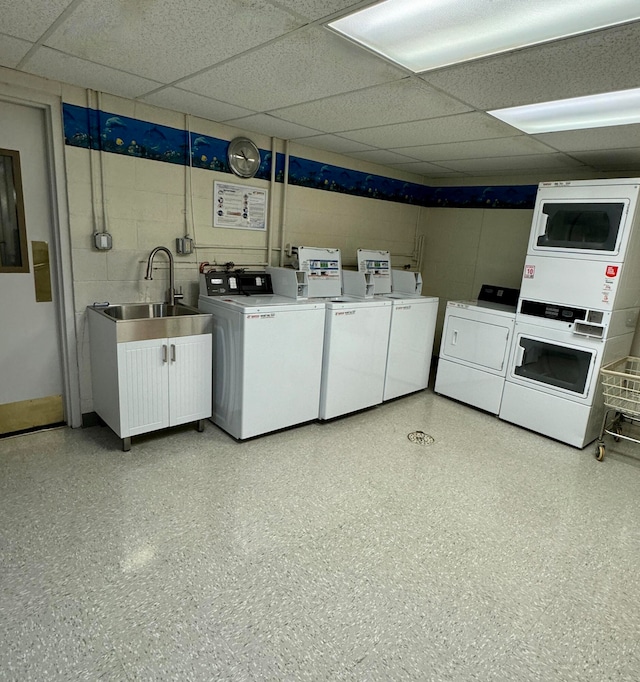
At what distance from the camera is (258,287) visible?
12.3 feet

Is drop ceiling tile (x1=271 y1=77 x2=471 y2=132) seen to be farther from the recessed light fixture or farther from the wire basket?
the wire basket

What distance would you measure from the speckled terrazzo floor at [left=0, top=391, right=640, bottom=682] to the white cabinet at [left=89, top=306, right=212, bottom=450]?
209 millimetres

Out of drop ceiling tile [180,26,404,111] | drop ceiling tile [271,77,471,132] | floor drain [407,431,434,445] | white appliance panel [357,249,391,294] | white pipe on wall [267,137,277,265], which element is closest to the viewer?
drop ceiling tile [180,26,404,111]

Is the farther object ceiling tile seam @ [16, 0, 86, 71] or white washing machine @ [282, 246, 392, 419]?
white washing machine @ [282, 246, 392, 419]

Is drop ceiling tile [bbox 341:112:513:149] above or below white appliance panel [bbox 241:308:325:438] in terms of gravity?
above

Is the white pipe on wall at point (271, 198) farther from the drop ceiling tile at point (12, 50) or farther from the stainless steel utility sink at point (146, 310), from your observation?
the drop ceiling tile at point (12, 50)

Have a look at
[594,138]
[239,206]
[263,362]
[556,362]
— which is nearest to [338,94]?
[239,206]

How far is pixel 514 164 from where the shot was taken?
13.8ft

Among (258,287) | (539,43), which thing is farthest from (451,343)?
(539,43)

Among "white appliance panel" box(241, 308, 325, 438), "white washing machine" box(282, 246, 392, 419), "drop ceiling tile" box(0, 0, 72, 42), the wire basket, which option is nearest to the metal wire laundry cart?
the wire basket

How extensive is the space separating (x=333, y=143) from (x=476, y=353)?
2.36 meters

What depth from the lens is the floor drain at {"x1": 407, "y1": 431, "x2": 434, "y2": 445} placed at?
11.4 feet

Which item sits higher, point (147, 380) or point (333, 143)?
point (333, 143)

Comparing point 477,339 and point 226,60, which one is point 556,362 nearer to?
point 477,339
